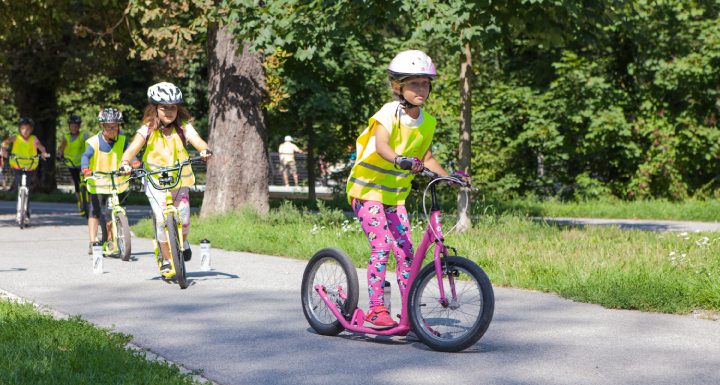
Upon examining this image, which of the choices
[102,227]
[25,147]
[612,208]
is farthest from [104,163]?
[612,208]

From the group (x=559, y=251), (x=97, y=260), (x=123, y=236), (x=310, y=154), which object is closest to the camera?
(x=97, y=260)

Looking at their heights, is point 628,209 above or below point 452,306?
above

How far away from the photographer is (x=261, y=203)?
12852mm

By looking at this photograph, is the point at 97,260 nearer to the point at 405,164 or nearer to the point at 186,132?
the point at 186,132

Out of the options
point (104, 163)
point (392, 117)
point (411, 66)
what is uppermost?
point (411, 66)

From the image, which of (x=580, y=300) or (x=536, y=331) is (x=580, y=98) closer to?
(x=580, y=300)

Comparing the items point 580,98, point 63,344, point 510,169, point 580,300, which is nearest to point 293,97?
point 510,169

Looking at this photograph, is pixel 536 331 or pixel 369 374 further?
pixel 536 331

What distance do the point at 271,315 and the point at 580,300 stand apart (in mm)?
2423

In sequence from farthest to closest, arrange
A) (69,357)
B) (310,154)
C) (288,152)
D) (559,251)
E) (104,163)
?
(288,152) < (310,154) < (104,163) < (559,251) < (69,357)

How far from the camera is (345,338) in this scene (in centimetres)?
521

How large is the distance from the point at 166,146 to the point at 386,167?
317cm

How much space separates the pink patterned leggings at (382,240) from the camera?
498 centimetres

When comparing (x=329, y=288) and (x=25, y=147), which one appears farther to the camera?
(x=25, y=147)
